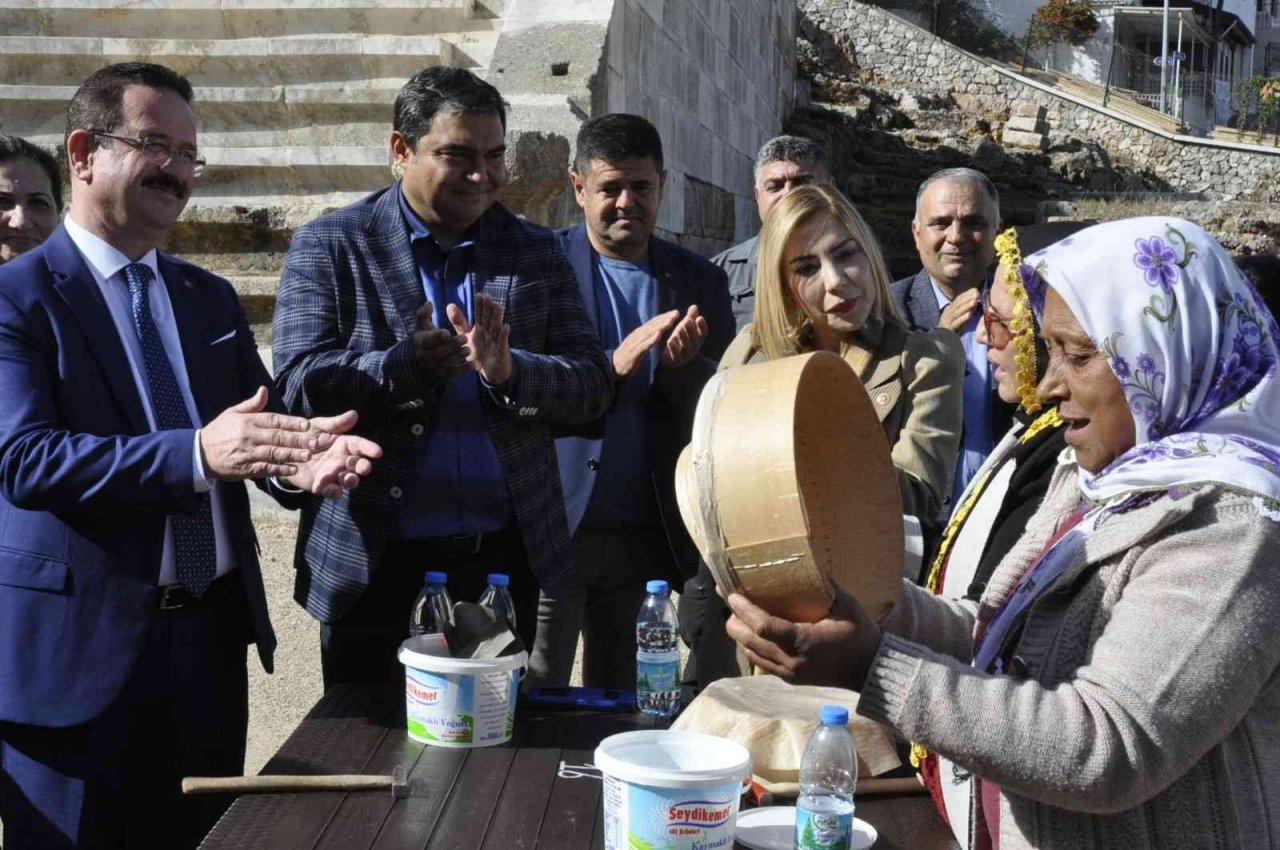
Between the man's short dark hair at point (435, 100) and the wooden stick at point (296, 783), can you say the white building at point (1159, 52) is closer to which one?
the man's short dark hair at point (435, 100)

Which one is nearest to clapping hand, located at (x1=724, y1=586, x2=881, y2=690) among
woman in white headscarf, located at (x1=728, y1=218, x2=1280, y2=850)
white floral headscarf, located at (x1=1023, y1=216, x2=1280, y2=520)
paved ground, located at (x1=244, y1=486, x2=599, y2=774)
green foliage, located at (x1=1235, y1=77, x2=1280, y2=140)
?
woman in white headscarf, located at (x1=728, y1=218, x2=1280, y2=850)

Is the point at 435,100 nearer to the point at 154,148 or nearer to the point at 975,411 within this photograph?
the point at 154,148

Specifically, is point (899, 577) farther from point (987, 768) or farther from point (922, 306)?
point (922, 306)

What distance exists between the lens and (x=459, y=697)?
2.47 metres

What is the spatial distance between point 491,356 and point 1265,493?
1.78 m

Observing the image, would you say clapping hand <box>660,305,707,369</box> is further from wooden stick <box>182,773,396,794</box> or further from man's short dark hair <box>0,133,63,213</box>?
man's short dark hair <box>0,133,63,213</box>

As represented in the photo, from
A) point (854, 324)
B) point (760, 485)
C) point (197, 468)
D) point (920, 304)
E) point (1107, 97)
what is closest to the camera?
point (760, 485)

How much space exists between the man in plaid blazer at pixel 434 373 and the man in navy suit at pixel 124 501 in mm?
294

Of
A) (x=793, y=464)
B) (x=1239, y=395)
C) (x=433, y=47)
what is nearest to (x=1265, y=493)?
(x=1239, y=395)

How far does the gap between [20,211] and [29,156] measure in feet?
0.60

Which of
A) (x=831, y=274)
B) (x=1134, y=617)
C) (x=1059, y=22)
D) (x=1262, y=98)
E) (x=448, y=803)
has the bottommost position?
(x=448, y=803)

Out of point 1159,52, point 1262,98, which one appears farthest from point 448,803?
point 1159,52

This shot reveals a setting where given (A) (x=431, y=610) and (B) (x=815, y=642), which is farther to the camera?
(A) (x=431, y=610)

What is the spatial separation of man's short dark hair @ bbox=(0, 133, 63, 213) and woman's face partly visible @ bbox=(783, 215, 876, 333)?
2.21m
